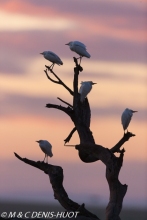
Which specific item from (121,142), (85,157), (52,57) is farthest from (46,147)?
(121,142)

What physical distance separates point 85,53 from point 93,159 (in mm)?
4057

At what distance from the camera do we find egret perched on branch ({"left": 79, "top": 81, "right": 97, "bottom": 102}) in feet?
66.0

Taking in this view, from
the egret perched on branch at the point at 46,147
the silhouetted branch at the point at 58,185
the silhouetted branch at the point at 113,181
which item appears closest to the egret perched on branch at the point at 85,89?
the silhouetted branch at the point at 113,181

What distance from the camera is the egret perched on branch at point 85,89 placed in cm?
2011

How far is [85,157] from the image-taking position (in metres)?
19.7

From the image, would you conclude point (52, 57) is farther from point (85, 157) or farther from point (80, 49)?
point (85, 157)

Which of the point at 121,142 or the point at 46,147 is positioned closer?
the point at 121,142

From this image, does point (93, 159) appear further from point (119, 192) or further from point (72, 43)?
point (72, 43)

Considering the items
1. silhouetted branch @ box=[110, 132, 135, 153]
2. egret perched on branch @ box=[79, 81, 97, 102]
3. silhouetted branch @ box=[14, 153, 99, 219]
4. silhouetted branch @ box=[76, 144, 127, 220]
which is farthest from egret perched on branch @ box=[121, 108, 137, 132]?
silhouetted branch @ box=[14, 153, 99, 219]

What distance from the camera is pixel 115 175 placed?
18453 millimetres

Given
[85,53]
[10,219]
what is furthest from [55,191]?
[85,53]

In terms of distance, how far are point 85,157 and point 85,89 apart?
A: 2032mm

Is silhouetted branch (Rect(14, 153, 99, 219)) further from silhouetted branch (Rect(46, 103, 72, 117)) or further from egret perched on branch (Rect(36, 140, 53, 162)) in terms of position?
egret perched on branch (Rect(36, 140, 53, 162))

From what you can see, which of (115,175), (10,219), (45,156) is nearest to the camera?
(10,219)
